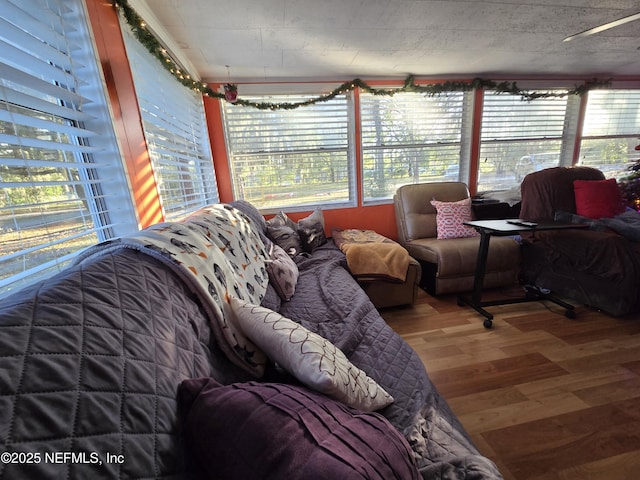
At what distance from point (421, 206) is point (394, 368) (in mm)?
2273

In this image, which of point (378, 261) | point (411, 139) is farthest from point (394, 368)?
point (411, 139)

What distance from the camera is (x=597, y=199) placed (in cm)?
236

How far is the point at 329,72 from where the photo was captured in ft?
9.39

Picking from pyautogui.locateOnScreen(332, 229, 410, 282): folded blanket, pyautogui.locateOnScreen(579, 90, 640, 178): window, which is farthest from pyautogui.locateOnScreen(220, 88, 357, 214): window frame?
pyautogui.locateOnScreen(579, 90, 640, 178): window

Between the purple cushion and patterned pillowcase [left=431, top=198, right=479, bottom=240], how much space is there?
2456 millimetres

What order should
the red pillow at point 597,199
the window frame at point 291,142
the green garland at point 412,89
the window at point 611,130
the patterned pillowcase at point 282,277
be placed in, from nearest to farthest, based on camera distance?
the patterned pillowcase at point 282,277 → the red pillow at point 597,199 → the green garland at point 412,89 → the window frame at point 291,142 → the window at point 611,130

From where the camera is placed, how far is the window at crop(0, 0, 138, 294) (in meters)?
0.81

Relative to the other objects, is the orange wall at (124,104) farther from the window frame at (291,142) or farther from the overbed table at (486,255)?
the overbed table at (486,255)

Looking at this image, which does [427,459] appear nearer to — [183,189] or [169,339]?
[169,339]

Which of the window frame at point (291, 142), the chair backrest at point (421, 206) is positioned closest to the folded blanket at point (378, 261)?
the chair backrest at point (421, 206)

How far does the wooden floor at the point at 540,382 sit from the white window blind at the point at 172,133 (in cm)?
197

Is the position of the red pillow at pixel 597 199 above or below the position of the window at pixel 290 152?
below

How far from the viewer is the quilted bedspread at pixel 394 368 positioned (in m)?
0.64

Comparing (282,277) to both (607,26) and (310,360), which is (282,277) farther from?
(607,26)
